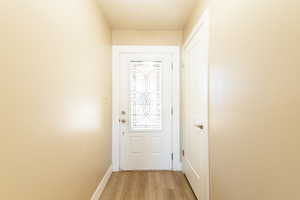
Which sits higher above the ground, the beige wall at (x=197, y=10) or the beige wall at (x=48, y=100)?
the beige wall at (x=197, y=10)

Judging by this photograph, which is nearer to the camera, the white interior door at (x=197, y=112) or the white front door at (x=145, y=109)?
the white interior door at (x=197, y=112)

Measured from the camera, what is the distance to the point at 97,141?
2340mm

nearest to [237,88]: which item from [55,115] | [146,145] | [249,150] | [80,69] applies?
[249,150]

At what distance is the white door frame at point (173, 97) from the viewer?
3.14 metres

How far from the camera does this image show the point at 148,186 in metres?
2.62

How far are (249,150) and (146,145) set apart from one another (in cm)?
225

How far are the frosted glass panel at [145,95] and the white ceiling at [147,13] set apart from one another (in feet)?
1.98

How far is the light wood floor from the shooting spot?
93.1 inches

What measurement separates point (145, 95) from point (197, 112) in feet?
3.84

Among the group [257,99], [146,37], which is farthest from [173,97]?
[257,99]

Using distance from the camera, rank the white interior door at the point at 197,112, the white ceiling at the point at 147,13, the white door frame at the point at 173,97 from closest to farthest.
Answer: the white interior door at the point at 197,112, the white ceiling at the point at 147,13, the white door frame at the point at 173,97

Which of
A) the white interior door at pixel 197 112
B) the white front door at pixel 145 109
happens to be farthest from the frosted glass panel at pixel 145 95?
the white interior door at pixel 197 112

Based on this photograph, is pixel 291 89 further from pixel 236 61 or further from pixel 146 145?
pixel 146 145

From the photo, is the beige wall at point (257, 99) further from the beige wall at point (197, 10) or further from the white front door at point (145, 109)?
the white front door at point (145, 109)
